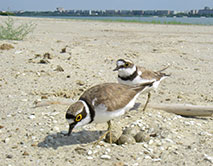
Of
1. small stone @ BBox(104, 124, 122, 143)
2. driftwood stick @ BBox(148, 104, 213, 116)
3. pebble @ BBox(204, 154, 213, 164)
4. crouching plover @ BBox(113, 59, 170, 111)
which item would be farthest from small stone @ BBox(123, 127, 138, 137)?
driftwood stick @ BBox(148, 104, 213, 116)

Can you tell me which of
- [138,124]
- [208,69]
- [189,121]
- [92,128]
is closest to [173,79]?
[208,69]

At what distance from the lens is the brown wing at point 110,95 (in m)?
3.91

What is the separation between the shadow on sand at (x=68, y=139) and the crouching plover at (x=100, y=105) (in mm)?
294

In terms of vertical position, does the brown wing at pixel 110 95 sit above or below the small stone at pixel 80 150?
above

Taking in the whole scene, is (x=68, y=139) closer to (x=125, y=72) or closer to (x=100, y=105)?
(x=100, y=105)

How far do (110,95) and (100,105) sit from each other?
31cm

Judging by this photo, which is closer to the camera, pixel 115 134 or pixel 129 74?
pixel 115 134

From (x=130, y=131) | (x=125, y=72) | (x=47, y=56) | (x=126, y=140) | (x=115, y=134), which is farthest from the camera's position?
(x=47, y=56)

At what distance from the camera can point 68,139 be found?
4305 millimetres

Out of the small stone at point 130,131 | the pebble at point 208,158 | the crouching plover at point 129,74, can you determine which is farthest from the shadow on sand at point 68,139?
the pebble at point 208,158

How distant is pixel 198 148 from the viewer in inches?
165

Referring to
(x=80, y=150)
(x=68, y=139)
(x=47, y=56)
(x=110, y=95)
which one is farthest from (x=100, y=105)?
(x=47, y=56)

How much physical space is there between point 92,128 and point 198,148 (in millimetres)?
1715

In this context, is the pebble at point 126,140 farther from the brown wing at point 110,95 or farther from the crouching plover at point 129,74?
the crouching plover at point 129,74
